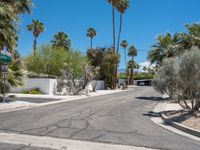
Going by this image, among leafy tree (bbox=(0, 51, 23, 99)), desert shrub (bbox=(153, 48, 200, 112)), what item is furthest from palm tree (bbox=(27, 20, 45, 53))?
desert shrub (bbox=(153, 48, 200, 112))

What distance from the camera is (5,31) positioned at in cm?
1730

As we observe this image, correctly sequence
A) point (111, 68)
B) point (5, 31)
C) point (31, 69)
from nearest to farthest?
point (5, 31)
point (31, 69)
point (111, 68)

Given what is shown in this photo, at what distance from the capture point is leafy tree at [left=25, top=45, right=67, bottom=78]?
38750 millimetres

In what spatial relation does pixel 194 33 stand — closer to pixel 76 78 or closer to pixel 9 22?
pixel 76 78

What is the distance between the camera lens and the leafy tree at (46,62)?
3875cm

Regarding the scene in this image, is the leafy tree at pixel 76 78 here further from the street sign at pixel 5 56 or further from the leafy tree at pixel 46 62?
the street sign at pixel 5 56

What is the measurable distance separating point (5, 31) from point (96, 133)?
11070mm

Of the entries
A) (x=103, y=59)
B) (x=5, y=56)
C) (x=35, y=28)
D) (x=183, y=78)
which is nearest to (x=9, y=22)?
(x=5, y=56)

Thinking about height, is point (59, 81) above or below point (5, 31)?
below

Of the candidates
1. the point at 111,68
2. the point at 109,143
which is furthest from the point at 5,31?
the point at 111,68

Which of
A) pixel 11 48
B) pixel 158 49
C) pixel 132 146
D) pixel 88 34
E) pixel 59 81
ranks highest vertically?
pixel 88 34

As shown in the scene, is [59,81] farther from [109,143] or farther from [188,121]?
[109,143]

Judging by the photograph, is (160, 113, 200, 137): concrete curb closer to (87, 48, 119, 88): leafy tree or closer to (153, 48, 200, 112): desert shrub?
(153, 48, 200, 112): desert shrub

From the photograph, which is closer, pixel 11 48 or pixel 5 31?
pixel 5 31
